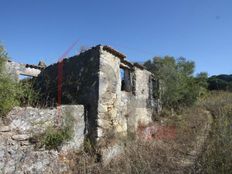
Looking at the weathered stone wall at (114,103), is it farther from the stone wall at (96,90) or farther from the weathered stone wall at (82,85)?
the weathered stone wall at (82,85)

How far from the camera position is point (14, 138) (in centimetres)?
574

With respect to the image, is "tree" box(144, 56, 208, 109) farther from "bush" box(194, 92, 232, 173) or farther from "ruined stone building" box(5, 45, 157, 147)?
"bush" box(194, 92, 232, 173)

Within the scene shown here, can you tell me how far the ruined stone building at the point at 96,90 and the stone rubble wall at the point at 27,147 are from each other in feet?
3.28

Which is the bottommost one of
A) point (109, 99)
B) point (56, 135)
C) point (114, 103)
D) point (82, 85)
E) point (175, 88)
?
point (56, 135)

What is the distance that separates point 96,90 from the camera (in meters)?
7.80

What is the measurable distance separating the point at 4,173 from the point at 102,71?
12.9ft

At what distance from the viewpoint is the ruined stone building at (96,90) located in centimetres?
772

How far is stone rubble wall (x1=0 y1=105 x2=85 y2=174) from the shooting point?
18.1ft

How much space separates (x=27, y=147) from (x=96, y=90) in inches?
105

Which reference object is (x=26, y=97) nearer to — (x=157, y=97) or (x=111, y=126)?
(x=111, y=126)

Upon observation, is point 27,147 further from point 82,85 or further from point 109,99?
point 109,99

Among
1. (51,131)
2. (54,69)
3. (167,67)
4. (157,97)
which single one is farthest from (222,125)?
(167,67)

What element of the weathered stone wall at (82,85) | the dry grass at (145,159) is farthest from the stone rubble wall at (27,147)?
the weathered stone wall at (82,85)

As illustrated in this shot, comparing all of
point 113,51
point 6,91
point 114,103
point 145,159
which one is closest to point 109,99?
point 114,103
